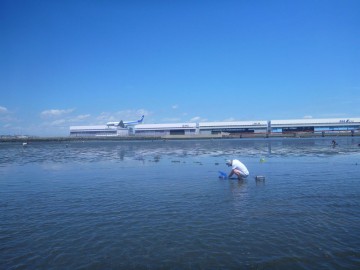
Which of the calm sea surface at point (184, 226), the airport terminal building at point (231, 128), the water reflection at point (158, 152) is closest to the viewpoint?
the calm sea surface at point (184, 226)

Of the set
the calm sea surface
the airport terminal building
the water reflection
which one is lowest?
the calm sea surface

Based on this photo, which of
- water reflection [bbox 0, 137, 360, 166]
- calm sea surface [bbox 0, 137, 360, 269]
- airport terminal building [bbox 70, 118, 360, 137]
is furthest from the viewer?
airport terminal building [bbox 70, 118, 360, 137]

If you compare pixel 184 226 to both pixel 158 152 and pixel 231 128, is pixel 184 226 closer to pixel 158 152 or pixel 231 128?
pixel 158 152

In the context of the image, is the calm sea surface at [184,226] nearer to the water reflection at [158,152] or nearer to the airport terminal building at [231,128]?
the water reflection at [158,152]

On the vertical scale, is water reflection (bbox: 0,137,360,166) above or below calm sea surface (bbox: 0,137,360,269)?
above

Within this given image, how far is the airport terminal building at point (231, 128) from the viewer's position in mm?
132125

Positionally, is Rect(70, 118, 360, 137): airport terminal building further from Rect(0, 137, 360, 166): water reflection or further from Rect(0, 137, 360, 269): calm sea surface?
Rect(0, 137, 360, 269): calm sea surface

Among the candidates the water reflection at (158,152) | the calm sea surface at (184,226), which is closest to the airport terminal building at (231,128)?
the water reflection at (158,152)

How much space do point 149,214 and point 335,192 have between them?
394 inches

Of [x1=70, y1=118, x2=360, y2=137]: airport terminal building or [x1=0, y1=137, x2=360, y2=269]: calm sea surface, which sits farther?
[x1=70, y1=118, x2=360, y2=137]: airport terminal building

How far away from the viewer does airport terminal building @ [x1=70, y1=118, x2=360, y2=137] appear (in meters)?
132

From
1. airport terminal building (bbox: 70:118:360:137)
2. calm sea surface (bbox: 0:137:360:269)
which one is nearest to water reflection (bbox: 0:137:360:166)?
calm sea surface (bbox: 0:137:360:269)

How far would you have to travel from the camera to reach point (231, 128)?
14288cm

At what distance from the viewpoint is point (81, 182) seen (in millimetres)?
20438
